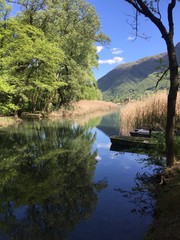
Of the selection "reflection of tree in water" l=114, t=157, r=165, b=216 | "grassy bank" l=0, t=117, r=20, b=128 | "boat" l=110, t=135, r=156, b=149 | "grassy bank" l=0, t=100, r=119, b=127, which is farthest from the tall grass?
"grassy bank" l=0, t=100, r=119, b=127

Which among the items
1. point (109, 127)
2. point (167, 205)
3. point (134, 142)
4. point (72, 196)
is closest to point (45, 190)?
point (72, 196)

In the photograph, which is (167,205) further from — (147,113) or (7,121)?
(7,121)

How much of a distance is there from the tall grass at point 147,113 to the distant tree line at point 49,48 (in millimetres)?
14535

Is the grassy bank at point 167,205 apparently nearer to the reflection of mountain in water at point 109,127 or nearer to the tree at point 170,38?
the tree at point 170,38

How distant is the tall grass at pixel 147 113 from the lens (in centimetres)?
1685

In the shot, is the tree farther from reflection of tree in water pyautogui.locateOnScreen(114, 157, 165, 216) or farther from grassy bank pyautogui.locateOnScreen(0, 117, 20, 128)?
grassy bank pyautogui.locateOnScreen(0, 117, 20, 128)

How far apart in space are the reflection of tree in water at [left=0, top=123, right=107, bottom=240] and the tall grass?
4.60m

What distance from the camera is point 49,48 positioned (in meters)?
31.7

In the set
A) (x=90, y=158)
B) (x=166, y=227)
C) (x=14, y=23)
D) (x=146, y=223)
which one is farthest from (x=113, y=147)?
(x=14, y=23)

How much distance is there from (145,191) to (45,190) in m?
3.18

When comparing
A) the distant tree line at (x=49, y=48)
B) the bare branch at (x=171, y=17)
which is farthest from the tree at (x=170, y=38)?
the distant tree line at (x=49, y=48)

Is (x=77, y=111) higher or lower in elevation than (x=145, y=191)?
higher

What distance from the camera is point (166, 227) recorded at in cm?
546

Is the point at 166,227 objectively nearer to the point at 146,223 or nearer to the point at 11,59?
the point at 146,223
